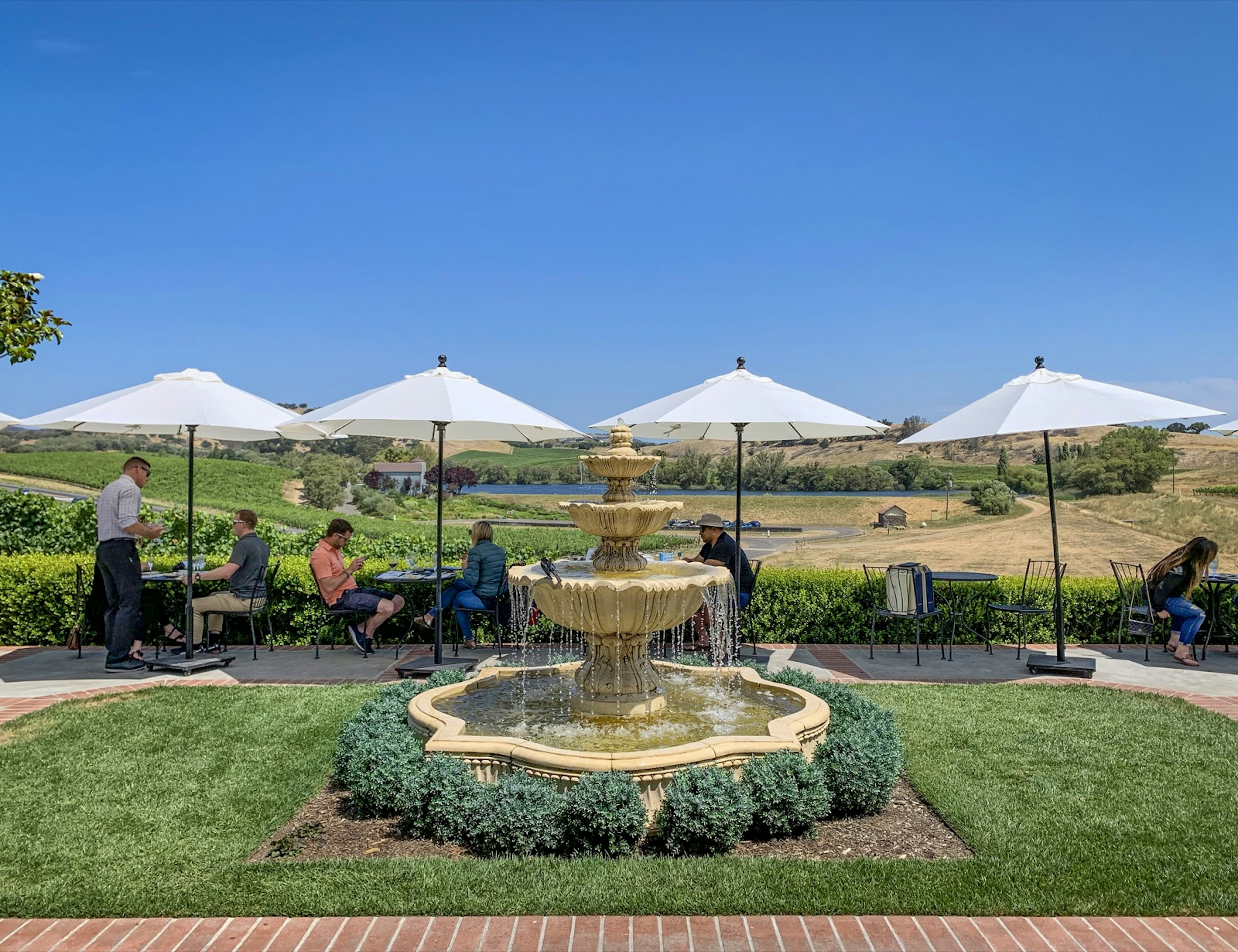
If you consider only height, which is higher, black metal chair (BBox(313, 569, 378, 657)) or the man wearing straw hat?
the man wearing straw hat

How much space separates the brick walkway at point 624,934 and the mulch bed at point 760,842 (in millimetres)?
717

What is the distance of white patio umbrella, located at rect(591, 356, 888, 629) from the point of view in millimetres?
9227

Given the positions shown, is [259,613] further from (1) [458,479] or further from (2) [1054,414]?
(1) [458,479]

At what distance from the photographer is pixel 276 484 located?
53719mm

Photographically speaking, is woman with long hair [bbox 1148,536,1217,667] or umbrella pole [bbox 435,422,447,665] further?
woman with long hair [bbox 1148,536,1217,667]

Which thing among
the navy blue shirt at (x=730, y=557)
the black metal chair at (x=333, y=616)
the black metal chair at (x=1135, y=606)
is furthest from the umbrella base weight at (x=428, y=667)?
the black metal chair at (x=1135, y=606)

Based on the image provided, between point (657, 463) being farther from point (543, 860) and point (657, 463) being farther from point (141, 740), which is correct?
point (141, 740)

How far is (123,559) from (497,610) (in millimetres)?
3914

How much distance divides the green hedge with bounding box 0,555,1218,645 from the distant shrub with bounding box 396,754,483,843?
5677 millimetres

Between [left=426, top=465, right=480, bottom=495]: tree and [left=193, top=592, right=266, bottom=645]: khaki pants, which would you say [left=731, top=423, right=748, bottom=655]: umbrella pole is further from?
[left=426, top=465, right=480, bottom=495]: tree

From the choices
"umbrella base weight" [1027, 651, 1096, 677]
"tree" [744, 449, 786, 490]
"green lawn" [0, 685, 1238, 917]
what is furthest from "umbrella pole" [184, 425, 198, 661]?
"tree" [744, 449, 786, 490]

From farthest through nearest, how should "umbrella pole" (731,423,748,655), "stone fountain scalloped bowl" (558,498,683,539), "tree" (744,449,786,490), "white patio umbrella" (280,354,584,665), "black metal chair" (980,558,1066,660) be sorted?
"tree" (744,449,786,490) → "black metal chair" (980,558,1066,660) → "umbrella pole" (731,423,748,655) → "white patio umbrella" (280,354,584,665) → "stone fountain scalloped bowl" (558,498,683,539)

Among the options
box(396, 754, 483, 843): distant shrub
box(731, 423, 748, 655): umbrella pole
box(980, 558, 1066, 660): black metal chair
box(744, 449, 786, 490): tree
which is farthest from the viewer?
box(744, 449, 786, 490): tree

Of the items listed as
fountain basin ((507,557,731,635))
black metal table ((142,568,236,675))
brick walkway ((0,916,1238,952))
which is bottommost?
brick walkway ((0,916,1238,952))
